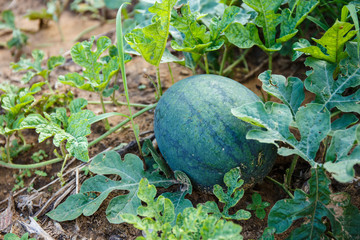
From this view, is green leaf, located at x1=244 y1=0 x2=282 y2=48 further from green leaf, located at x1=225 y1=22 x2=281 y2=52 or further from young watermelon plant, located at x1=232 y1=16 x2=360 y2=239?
young watermelon plant, located at x1=232 y1=16 x2=360 y2=239

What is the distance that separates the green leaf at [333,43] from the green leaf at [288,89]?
169mm

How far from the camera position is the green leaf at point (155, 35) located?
5.89 feet

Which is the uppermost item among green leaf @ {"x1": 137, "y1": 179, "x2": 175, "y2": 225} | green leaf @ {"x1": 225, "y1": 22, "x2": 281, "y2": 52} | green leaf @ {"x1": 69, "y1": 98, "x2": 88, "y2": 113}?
green leaf @ {"x1": 225, "y1": 22, "x2": 281, "y2": 52}

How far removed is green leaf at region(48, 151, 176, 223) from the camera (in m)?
1.81

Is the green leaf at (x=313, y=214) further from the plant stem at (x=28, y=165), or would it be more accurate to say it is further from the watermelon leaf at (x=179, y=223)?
the plant stem at (x=28, y=165)

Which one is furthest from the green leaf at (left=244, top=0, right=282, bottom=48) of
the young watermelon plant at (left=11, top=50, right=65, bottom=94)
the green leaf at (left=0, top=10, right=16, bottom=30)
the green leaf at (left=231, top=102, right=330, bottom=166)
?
the green leaf at (left=0, top=10, right=16, bottom=30)

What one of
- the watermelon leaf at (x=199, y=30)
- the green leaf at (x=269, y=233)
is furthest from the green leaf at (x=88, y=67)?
the green leaf at (x=269, y=233)

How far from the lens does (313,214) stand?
5.26ft

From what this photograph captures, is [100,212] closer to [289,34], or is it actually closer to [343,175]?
[343,175]

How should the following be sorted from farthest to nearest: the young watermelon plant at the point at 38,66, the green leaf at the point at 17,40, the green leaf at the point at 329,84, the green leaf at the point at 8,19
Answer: the green leaf at the point at 8,19 → the green leaf at the point at 17,40 → the young watermelon plant at the point at 38,66 → the green leaf at the point at 329,84

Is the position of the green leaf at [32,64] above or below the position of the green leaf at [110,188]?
above

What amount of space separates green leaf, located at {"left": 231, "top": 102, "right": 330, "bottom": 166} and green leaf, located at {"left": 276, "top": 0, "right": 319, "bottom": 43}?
Answer: 52cm

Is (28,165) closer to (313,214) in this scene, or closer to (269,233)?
(269,233)

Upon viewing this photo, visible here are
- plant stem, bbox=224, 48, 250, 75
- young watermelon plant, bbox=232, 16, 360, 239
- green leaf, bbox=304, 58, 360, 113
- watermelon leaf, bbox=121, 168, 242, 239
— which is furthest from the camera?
plant stem, bbox=224, 48, 250, 75
